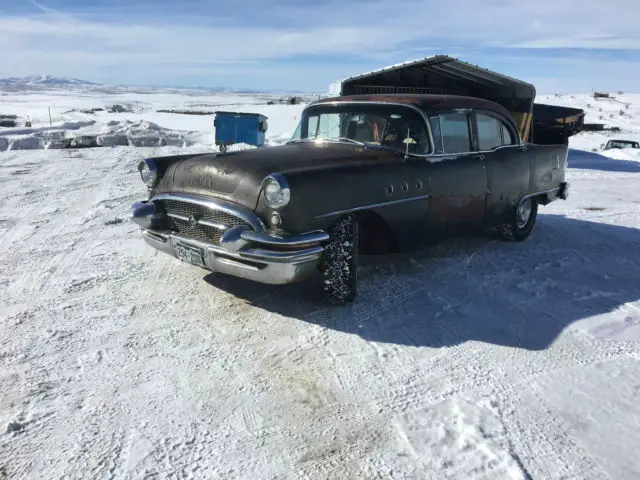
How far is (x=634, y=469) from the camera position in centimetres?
235

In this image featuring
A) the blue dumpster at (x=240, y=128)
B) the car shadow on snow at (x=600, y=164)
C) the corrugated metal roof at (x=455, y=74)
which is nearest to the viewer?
the corrugated metal roof at (x=455, y=74)

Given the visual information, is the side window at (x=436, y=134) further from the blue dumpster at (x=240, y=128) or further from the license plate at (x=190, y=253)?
the blue dumpster at (x=240, y=128)

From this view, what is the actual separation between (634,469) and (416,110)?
3.29 m

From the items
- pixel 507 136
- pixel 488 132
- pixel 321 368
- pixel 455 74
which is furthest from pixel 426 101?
pixel 455 74

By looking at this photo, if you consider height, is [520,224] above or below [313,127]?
below

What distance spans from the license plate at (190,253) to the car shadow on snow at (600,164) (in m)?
11.3

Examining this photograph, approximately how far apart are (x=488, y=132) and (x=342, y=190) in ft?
7.73

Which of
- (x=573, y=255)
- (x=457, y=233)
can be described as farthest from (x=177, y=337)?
(x=573, y=255)

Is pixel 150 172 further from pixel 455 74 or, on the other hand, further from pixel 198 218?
pixel 455 74

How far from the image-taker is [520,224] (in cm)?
601

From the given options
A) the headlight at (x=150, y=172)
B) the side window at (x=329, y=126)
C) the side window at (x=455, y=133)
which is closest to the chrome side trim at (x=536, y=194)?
the side window at (x=455, y=133)

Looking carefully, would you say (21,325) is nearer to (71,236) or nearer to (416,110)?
(71,236)

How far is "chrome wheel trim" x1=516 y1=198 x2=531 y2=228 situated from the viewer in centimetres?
585

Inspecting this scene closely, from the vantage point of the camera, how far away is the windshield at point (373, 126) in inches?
Result: 185
